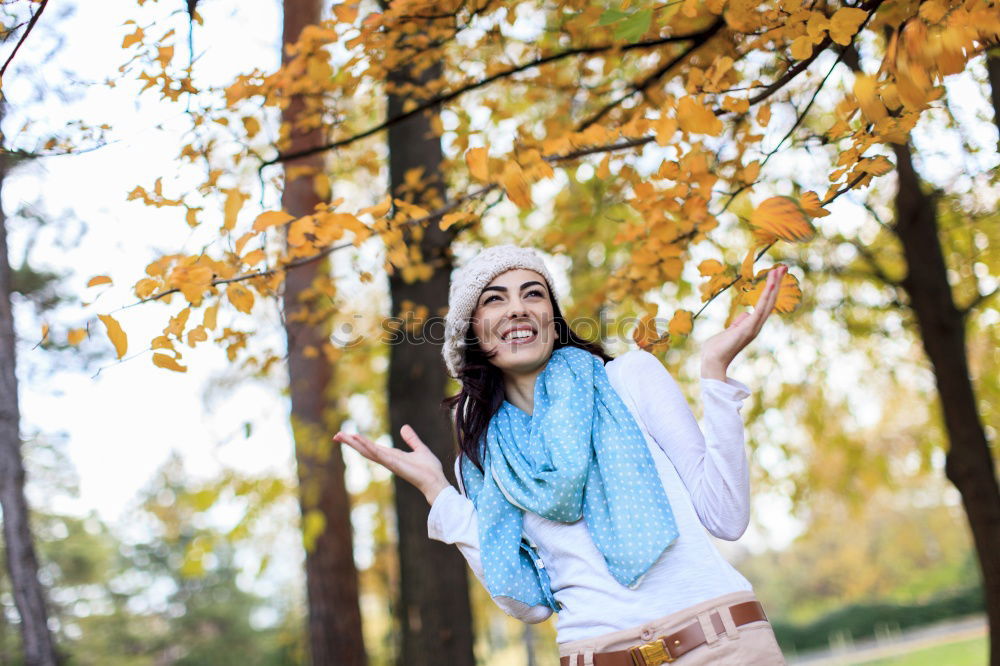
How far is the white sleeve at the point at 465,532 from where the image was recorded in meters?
2.16

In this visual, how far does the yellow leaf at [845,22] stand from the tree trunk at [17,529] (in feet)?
14.2

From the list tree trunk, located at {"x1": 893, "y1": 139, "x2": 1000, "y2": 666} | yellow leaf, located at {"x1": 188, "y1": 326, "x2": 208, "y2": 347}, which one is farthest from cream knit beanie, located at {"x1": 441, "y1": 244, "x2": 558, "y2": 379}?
tree trunk, located at {"x1": 893, "y1": 139, "x2": 1000, "y2": 666}

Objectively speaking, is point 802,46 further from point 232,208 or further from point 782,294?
point 232,208

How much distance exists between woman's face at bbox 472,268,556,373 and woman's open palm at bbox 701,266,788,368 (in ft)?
2.07

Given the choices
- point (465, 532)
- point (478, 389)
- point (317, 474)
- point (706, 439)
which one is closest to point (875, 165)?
point (706, 439)

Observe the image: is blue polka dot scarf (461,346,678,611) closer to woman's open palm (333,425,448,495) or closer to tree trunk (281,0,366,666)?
woman's open palm (333,425,448,495)

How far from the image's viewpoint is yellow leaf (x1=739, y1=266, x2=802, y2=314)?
202 centimetres

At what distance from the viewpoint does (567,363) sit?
2.24m

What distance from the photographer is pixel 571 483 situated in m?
1.96

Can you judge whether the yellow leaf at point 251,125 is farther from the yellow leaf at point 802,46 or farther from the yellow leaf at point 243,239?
the yellow leaf at point 802,46

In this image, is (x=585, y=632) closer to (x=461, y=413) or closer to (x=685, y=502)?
(x=685, y=502)

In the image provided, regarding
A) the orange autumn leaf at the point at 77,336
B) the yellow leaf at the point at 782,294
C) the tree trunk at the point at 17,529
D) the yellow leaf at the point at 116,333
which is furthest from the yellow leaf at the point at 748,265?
the tree trunk at the point at 17,529

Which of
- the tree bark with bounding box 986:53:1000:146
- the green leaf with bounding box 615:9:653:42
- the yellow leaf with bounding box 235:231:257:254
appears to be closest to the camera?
the green leaf with bounding box 615:9:653:42

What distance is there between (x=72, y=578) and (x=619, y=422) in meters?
19.7
